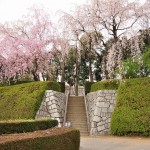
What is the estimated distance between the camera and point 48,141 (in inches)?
358

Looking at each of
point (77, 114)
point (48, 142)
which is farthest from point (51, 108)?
point (48, 142)

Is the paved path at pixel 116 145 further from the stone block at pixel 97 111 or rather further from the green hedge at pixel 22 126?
the stone block at pixel 97 111

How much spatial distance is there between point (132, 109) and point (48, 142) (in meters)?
11.6

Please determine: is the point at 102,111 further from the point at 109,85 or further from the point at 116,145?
the point at 116,145

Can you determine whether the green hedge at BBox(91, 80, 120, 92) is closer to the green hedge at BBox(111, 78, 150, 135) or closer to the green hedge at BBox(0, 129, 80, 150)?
the green hedge at BBox(111, 78, 150, 135)

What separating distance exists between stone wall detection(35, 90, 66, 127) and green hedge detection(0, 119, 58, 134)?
9244 millimetres

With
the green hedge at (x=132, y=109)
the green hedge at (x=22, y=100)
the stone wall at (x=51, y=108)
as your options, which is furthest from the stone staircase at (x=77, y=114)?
the green hedge at (x=132, y=109)

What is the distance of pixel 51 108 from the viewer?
22.3 metres

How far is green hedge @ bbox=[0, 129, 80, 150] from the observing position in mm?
7860

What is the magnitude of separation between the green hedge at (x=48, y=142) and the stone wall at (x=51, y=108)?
10.6 m

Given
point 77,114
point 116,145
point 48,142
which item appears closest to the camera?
point 48,142

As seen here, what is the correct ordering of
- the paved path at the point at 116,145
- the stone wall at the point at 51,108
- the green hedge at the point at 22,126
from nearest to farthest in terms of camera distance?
1. the green hedge at the point at 22,126
2. the paved path at the point at 116,145
3. the stone wall at the point at 51,108

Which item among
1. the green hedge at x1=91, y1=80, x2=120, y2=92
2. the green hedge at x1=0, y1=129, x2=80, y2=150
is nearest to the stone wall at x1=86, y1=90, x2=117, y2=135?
the green hedge at x1=91, y1=80, x2=120, y2=92

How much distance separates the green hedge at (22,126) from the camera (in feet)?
33.7
